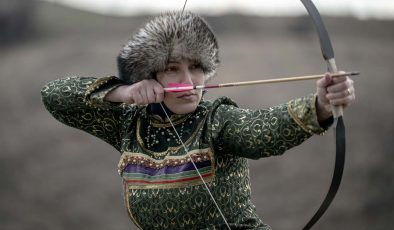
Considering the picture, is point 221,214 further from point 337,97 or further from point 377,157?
point 377,157

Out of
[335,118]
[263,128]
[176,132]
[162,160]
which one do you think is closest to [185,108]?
[176,132]

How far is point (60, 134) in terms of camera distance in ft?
34.0

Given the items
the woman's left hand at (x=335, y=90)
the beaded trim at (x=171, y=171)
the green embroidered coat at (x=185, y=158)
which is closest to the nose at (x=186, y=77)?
the green embroidered coat at (x=185, y=158)

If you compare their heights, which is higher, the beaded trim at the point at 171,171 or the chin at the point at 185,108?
the chin at the point at 185,108

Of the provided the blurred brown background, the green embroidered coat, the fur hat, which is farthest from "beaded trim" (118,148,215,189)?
the blurred brown background

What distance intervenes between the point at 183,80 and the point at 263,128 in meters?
0.37

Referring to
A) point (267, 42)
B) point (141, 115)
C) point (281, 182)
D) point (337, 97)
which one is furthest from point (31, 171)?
point (337, 97)

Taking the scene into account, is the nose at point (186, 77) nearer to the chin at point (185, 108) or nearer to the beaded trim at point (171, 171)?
the chin at point (185, 108)

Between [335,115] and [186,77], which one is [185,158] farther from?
[335,115]

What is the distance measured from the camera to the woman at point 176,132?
2516 millimetres

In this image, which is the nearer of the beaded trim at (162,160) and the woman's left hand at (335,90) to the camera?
the woman's left hand at (335,90)

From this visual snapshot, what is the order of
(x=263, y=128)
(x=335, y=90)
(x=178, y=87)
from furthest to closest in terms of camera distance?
(x=178, y=87) → (x=263, y=128) → (x=335, y=90)

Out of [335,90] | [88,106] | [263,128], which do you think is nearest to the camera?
[335,90]

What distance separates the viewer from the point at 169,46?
2.57m
